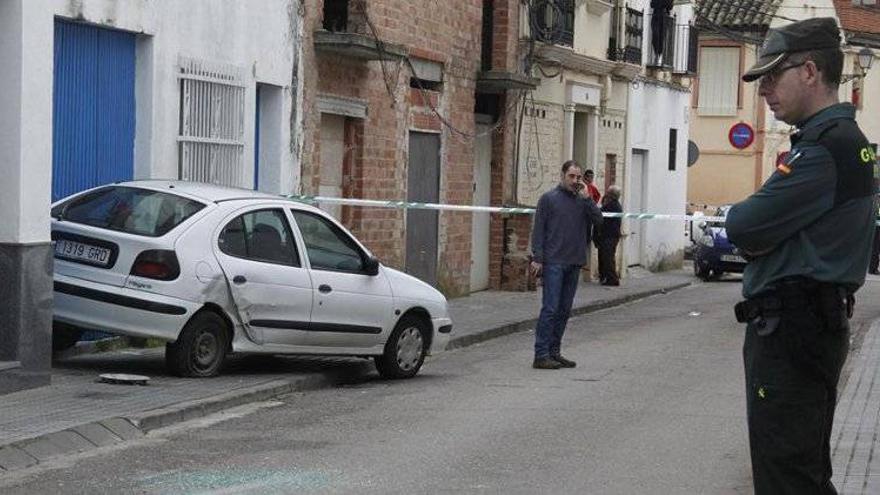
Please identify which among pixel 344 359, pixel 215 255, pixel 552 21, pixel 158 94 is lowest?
pixel 344 359

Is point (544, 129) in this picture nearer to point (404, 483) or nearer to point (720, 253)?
point (720, 253)

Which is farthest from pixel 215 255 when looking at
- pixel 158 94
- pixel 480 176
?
pixel 480 176

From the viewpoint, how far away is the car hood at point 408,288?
49.0ft

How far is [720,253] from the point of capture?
3416 centimetres

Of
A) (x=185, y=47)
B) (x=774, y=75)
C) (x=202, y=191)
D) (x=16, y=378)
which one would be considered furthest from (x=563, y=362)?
(x=774, y=75)

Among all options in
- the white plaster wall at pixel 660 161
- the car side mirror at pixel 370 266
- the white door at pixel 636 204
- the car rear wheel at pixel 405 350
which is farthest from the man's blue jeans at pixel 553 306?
the white door at pixel 636 204

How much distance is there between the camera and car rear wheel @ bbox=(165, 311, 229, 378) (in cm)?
1321

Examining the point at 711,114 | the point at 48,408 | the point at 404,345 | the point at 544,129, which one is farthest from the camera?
the point at 711,114

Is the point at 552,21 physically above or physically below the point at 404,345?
above

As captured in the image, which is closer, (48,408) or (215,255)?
(48,408)

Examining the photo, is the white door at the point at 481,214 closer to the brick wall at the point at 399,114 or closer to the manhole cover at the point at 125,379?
the brick wall at the point at 399,114

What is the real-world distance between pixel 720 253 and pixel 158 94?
63.6ft

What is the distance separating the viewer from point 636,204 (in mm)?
35812

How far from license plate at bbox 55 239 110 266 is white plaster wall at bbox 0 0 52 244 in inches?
19.9
